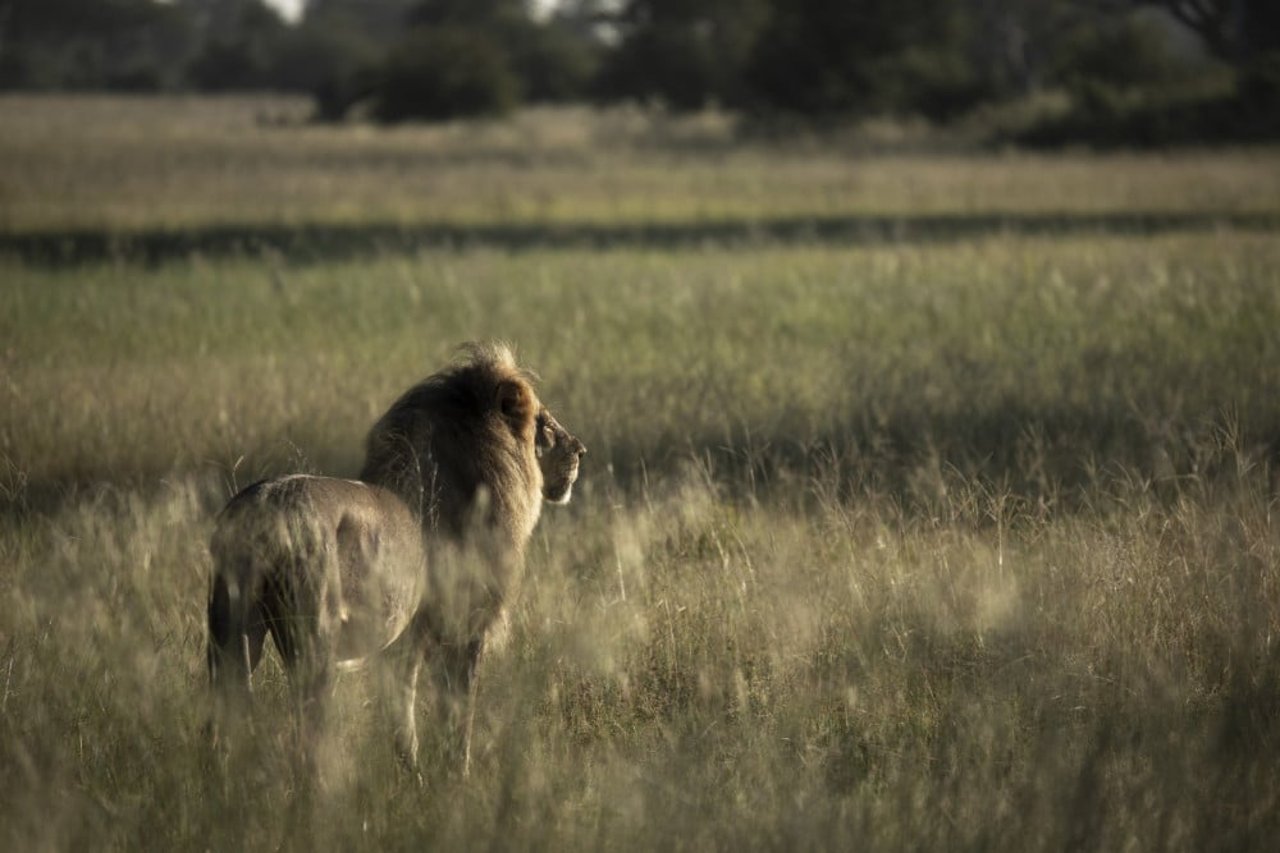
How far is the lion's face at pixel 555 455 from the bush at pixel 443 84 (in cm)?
4216

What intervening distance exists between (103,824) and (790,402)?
5208 mm

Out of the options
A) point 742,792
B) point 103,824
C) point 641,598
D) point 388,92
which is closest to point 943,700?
point 742,792

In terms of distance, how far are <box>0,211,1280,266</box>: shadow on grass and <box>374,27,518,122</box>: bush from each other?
28.7 meters

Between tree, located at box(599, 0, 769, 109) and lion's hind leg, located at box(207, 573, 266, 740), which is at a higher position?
tree, located at box(599, 0, 769, 109)

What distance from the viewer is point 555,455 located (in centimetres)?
444

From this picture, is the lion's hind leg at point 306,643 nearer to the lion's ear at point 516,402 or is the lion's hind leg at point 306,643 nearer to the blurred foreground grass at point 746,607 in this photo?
the blurred foreground grass at point 746,607

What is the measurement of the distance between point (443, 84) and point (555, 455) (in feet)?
141

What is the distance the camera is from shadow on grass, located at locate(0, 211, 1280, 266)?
14.9 meters

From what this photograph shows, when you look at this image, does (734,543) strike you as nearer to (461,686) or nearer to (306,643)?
(461,686)

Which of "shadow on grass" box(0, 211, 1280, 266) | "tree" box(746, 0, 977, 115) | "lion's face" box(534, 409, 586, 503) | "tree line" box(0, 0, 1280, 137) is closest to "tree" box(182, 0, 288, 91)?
"tree line" box(0, 0, 1280, 137)

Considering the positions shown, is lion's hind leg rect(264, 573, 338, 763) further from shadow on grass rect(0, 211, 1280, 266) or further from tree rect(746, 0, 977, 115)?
tree rect(746, 0, 977, 115)

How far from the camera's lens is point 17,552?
5469mm

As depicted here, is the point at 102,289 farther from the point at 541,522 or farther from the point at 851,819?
the point at 851,819

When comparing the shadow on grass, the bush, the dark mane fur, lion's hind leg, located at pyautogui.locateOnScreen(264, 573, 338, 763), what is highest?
the bush
